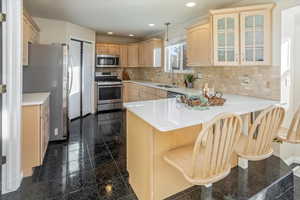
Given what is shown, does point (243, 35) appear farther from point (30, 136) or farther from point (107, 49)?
point (107, 49)

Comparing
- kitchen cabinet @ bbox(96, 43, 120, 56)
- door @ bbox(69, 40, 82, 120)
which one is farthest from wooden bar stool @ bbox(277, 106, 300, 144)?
kitchen cabinet @ bbox(96, 43, 120, 56)

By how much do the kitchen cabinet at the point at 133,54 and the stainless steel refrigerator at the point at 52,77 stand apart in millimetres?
3153

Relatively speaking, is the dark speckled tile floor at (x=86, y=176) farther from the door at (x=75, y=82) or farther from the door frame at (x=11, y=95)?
the door at (x=75, y=82)

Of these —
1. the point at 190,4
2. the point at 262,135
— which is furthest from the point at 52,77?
the point at 262,135

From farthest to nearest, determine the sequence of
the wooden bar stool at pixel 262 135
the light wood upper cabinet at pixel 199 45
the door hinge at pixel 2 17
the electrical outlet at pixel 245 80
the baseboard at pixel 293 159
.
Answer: the light wood upper cabinet at pixel 199 45 → the electrical outlet at pixel 245 80 → the baseboard at pixel 293 159 → the door hinge at pixel 2 17 → the wooden bar stool at pixel 262 135

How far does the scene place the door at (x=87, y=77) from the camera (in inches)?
205

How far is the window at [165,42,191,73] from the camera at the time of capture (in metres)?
4.47

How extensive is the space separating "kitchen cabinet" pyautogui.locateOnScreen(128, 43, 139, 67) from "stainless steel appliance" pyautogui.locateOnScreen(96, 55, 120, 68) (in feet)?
1.44

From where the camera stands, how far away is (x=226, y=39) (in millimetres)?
2857

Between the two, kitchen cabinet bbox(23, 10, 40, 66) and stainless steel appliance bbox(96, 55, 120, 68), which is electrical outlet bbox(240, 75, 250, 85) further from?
stainless steel appliance bbox(96, 55, 120, 68)

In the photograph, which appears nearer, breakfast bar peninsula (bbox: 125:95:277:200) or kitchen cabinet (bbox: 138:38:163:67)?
breakfast bar peninsula (bbox: 125:95:277:200)

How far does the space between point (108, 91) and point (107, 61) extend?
1.01 meters

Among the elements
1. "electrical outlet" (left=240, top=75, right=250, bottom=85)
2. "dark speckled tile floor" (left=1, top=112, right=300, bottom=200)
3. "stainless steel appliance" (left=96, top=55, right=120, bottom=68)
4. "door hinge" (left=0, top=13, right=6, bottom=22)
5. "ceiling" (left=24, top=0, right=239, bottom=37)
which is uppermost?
"ceiling" (left=24, top=0, right=239, bottom=37)

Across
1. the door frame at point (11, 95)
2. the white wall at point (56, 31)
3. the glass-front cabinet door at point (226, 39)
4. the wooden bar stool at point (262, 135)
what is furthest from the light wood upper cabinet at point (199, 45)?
the white wall at point (56, 31)
